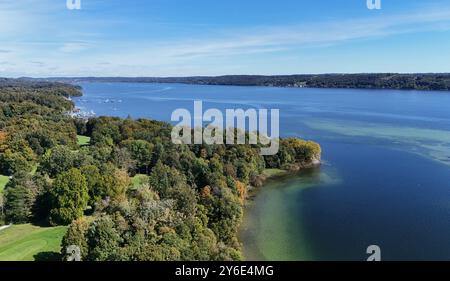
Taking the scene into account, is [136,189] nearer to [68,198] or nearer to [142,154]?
[68,198]

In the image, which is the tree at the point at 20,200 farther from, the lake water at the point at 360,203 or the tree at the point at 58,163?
the lake water at the point at 360,203

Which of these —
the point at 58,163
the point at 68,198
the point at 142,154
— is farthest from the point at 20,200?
the point at 142,154

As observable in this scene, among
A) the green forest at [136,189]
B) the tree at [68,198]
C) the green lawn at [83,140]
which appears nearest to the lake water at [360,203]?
the green forest at [136,189]

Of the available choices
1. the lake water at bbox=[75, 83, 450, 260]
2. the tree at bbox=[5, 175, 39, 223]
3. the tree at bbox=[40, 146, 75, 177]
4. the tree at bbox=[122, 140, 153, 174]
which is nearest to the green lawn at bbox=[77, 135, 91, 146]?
the tree at bbox=[122, 140, 153, 174]

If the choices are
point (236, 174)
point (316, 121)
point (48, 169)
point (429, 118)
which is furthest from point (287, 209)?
point (429, 118)

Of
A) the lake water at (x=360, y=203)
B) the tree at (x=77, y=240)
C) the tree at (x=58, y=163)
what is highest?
the tree at (x=58, y=163)
